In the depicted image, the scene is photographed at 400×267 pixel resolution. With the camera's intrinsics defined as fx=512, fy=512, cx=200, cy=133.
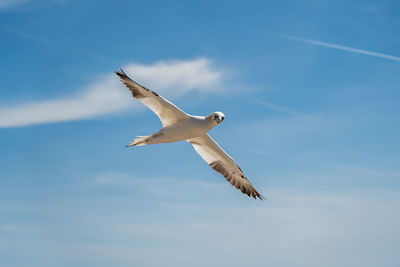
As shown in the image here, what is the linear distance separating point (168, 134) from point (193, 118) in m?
1.47

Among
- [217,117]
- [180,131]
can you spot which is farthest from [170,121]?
[217,117]

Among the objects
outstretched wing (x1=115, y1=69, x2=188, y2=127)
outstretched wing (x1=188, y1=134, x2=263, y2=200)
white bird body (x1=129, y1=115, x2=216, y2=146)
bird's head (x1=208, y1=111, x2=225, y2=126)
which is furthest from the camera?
outstretched wing (x1=188, y1=134, x2=263, y2=200)

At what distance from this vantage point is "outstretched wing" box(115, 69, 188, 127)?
76.0 ft

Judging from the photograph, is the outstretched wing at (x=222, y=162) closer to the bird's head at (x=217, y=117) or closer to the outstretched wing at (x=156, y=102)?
the bird's head at (x=217, y=117)

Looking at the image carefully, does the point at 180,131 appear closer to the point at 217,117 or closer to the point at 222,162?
the point at 217,117

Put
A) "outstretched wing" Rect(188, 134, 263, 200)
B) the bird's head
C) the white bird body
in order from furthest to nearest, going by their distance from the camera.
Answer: "outstretched wing" Rect(188, 134, 263, 200)
the bird's head
the white bird body

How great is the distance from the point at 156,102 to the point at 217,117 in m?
2.99

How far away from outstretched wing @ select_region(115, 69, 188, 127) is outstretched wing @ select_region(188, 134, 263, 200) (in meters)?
2.73

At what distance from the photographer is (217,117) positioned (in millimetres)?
24484

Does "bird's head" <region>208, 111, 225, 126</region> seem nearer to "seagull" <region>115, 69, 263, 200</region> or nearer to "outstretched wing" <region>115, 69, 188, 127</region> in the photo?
"seagull" <region>115, 69, 263, 200</region>

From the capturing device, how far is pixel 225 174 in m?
28.7

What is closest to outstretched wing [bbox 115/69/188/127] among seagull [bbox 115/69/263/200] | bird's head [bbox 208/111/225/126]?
seagull [bbox 115/69/263/200]

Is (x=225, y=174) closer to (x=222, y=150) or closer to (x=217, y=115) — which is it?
(x=222, y=150)

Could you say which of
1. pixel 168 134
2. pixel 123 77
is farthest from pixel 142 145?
pixel 123 77
